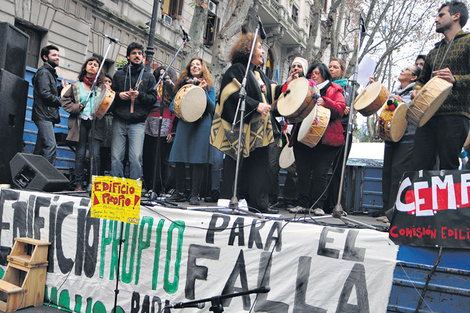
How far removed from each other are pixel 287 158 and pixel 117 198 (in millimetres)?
2738

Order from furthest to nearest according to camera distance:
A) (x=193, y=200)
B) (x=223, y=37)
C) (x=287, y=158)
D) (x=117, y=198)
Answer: (x=223, y=37), (x=287, y=158), (x=193, y=200), (x=117, y=198)

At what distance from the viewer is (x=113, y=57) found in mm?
16812

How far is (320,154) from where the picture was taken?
4.95 meters

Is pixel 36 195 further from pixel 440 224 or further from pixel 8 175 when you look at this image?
pixel 440 224

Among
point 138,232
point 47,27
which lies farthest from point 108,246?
point 47,27

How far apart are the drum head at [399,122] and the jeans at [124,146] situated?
3.26 meters

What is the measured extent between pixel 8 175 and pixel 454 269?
16.6ft

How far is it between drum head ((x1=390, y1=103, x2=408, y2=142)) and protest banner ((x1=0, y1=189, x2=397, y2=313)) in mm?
1933

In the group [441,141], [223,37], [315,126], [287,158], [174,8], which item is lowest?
[287,158]

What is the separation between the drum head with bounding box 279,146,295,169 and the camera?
18.8 feet

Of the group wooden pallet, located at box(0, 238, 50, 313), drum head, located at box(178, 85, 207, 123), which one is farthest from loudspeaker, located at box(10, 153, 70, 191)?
drum head, located at box(178, 85, 207, 123)

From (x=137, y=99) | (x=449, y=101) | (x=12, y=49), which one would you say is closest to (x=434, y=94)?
(x=449, y=101)

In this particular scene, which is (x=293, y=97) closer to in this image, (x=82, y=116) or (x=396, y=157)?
(x=396, y=157)

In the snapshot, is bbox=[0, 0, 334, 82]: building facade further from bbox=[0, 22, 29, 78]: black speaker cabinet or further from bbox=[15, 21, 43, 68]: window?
bbox=[0, 22, 29, 78]: black speaker cabinet
